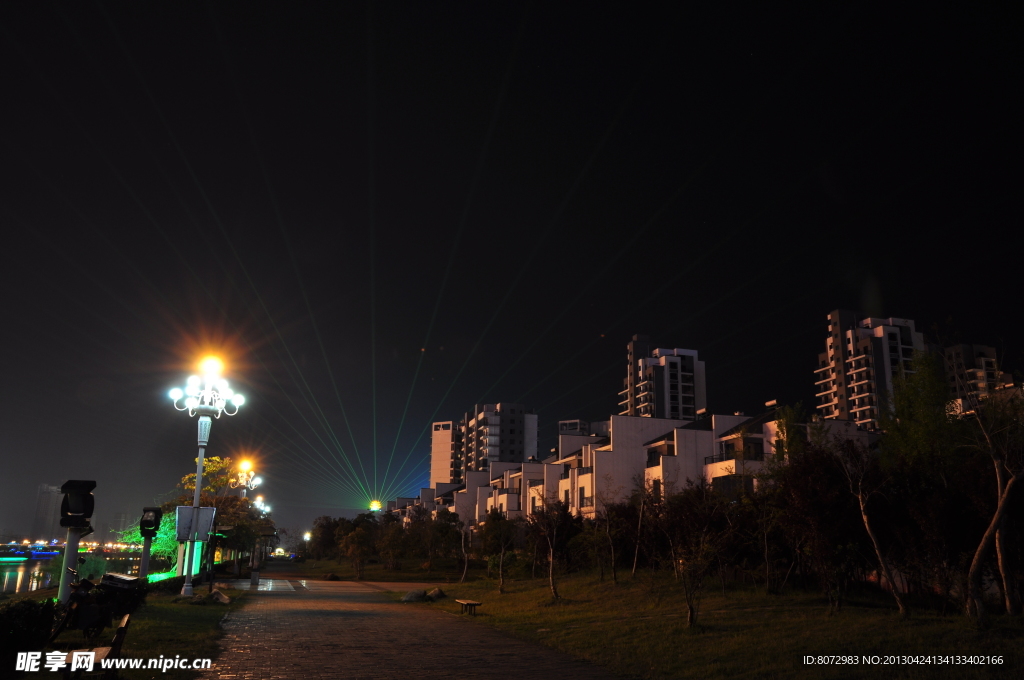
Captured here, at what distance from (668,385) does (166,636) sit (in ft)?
348

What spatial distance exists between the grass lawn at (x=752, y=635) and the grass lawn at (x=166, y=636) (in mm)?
6372

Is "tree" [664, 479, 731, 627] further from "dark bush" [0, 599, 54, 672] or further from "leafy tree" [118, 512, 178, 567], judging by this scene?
"leafy tree" [118, 512, 178, 567]

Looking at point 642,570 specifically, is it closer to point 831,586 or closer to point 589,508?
point 831,586

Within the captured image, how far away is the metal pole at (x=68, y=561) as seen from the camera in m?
11.4

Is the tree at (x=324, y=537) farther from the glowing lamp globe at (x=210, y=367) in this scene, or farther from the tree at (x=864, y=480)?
the tree at (x=864, y=480)

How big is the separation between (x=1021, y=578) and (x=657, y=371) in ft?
332

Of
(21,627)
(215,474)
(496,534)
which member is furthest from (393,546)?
(21,627)

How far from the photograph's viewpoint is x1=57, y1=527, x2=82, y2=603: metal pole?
1136 cm

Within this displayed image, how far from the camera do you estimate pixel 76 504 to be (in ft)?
38.1

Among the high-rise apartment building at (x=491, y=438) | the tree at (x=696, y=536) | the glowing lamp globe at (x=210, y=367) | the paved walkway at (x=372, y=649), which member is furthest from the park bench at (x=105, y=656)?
the high-rise apartment building at (x=491, y=438)

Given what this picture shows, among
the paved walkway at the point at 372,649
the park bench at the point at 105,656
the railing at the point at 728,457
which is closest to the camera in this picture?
the park bench at the point at 105,656

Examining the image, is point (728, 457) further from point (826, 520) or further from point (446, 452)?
point (446, 452)

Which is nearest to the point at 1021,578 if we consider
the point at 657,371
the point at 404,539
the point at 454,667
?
the point at 454,667

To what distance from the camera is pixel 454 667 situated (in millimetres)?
11141
